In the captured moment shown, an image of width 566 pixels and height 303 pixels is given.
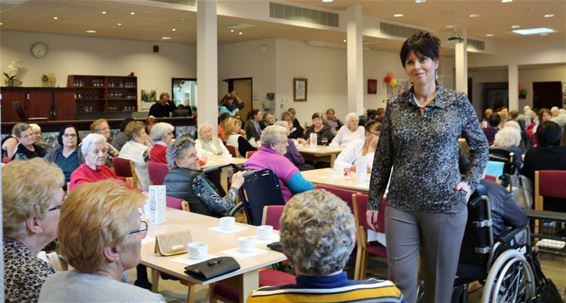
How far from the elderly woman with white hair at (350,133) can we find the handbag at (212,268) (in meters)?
6.50

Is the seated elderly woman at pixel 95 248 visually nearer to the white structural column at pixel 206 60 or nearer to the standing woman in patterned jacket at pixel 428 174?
the standing woman in patterned jacket at pixel 428 174

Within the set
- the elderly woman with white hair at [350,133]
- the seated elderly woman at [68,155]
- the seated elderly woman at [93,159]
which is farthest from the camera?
the elderly woman with white hair at [350,133]

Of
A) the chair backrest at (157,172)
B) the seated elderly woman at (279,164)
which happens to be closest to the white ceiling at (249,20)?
the chair backrest at (157,172)

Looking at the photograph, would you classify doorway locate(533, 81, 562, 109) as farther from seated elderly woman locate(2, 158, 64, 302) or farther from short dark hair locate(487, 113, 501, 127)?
seated elderly woman locate(2, 158, 64, 302)

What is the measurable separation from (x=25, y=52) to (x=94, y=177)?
975 cm

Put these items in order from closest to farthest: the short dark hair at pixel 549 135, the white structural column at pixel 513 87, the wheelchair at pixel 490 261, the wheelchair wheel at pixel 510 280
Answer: the wheelchair wheel at pixel 510 280 < the wheelchair at pixel 490 261 < the short dark hair at pixel 549 135 < the white structural column at pixel 513 87

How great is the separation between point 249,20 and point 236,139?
3.03 meters

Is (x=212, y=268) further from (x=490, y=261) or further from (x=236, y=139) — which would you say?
(x=236, y=139)

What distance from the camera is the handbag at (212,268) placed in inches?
84.6

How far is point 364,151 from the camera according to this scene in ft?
17.1

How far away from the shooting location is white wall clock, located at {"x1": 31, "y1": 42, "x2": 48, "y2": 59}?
12398mm

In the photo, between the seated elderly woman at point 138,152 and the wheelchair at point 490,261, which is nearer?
the wheelchair at point 490,261

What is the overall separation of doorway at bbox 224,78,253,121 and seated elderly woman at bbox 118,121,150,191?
8.49 m

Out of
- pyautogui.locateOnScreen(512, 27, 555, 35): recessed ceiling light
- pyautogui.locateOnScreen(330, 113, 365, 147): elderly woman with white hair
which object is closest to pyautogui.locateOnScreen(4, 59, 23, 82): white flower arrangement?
pyautogui.locateOnScreen(330, 113, 365, 147): elderly woman with white hair
